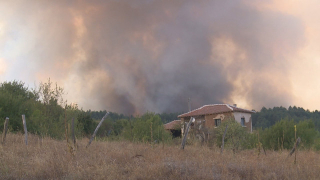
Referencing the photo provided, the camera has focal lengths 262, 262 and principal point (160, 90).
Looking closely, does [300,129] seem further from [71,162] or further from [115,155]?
[71,162]

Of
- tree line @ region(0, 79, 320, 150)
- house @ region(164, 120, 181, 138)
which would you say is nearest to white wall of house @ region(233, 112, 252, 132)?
house @ region(164, 120, 181, 138)

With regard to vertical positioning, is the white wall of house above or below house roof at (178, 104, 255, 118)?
below

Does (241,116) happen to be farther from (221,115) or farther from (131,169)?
(131,169)

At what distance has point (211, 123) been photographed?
1538 inches

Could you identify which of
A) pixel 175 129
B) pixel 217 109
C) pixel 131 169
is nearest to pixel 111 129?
pixel 131 169

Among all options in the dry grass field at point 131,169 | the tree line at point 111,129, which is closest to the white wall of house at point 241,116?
the tree line at point 111,129

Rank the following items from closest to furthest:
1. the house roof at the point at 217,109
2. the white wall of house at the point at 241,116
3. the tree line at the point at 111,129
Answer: the tree line at the point at 111,129
the white wall of house at the point at 241,116
the house roof at the point at 217,109

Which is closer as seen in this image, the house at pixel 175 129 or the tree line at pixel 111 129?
the tree line at pixel 111 129

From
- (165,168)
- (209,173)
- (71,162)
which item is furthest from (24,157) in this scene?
(209,173)

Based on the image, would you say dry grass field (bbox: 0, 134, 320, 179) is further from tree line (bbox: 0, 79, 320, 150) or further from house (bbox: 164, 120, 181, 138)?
house (bbox: 164, 120, 181, 138)

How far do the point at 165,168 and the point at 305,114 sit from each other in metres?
85.6

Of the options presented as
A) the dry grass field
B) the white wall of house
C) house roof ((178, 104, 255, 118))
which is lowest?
the dry grass field

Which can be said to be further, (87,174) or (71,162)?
(71,162)

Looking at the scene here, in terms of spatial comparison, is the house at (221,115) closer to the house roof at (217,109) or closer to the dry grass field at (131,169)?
the house roof at (217,109)
